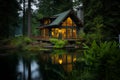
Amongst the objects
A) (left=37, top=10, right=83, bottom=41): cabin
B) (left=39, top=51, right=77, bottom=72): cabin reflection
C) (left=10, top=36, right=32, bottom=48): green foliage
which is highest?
(left=37, top=10, right=83, bottom=41): cabin

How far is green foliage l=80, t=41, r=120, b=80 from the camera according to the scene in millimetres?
6038

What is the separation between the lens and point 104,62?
20.9 ft

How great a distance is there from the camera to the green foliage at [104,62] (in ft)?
19.8

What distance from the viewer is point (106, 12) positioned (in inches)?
1267

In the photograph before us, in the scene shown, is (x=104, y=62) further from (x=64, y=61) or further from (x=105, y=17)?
(x=105, y=17)

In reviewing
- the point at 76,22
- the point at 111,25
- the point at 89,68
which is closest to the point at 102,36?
the point at 111,25

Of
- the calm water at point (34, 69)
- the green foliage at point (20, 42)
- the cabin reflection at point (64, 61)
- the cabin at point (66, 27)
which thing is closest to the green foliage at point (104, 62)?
the calm water at point (34, 69)

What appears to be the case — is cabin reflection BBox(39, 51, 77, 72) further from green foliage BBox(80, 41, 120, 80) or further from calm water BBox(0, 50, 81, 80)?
green foliage BBox(80, 41, 120, 80)

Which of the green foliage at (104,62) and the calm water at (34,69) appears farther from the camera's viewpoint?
the calm water at (34,69)

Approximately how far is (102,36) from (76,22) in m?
14.3

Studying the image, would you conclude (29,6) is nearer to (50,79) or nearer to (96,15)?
(96,15)

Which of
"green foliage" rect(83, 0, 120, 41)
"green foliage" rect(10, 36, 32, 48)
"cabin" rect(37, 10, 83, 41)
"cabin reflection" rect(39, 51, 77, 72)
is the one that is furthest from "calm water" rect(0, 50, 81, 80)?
"cabin" rect(37, 10, 83, 41)

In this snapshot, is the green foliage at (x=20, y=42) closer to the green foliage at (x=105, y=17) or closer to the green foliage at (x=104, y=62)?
the green foliage at (x=105, y=17)

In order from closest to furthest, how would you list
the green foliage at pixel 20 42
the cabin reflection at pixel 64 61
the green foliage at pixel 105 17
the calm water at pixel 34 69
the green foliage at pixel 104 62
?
the green foliage at pixel 104 62 → the calm water at pixel 34 69 → the cabin reflection at pixel 64 61 → the green foliage at pixel 105 17 → the green foliage at pixel 20 42
